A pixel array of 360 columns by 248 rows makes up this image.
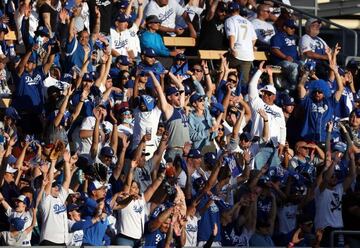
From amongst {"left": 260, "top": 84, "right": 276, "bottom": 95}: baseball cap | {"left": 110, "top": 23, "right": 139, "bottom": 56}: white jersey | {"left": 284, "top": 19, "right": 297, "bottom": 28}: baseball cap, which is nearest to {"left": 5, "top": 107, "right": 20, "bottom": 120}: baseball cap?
{"left": 110, "top": 23, "right": 139, "bottom": 56}: white jersey

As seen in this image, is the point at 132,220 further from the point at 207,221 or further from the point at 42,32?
the point at 42,32

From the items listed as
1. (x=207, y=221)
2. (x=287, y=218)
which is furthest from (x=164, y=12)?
(x=207, y=221)

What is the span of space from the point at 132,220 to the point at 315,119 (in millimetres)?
5219

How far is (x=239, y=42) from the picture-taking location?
90.6 feet

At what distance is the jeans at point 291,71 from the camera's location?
92.1ft

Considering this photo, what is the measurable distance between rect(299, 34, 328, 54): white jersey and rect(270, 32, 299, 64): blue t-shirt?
0.67 feet

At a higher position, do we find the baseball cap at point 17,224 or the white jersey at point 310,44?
the baseball cap at point 17,224

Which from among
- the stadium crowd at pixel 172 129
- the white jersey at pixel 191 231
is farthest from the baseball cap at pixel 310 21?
the white jersey at pixel 191 231

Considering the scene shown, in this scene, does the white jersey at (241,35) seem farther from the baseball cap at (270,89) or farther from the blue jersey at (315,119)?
the blue jersey at (315,119)

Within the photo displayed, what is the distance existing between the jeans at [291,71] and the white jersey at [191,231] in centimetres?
548

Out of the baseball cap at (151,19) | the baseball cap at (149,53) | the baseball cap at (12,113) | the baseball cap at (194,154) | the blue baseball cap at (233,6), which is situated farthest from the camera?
the blue baseball cap at (233,6)

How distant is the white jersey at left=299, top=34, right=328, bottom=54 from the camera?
2856 cm

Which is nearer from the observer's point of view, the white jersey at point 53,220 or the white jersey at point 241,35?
the white jersey at point 53,220

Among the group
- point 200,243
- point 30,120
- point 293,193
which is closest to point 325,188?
point 293,193
